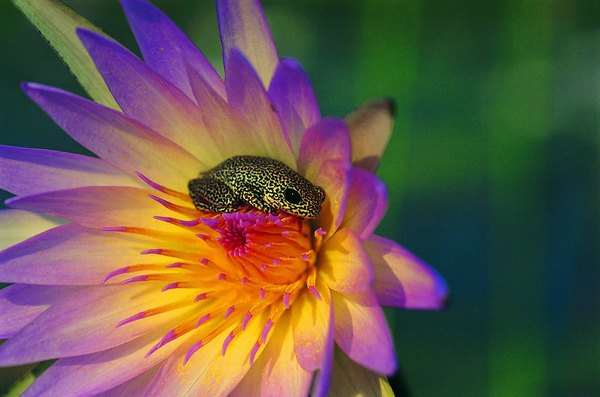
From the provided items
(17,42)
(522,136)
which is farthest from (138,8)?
(17,42)

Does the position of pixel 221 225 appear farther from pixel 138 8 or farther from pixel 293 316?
pixel 138 8

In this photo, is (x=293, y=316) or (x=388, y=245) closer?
(x=388, y=245)

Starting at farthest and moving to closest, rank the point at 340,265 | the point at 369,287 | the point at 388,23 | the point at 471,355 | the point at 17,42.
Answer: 1. the point at 17,42
2. the point at 388,23
3. the point at 471,355
4. the point at 340,265
5. the point at 369,287

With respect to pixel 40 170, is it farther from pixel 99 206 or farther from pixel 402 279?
pixel 402 279

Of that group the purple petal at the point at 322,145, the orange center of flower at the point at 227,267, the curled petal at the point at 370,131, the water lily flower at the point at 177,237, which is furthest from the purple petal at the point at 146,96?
the curled petal at the point at 370,131

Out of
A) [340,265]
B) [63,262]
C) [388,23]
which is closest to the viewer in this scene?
[340,265]

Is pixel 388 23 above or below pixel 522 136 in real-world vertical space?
above

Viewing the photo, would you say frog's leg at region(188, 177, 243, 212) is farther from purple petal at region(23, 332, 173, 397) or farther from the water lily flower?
purple petal at region(23, 332, 173, 397)

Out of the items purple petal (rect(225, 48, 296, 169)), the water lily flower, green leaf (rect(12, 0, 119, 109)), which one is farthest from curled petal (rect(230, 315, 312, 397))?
green leaf (rect(12, 0, 119, 109))
